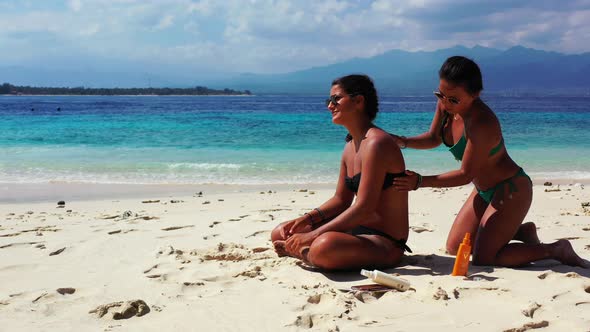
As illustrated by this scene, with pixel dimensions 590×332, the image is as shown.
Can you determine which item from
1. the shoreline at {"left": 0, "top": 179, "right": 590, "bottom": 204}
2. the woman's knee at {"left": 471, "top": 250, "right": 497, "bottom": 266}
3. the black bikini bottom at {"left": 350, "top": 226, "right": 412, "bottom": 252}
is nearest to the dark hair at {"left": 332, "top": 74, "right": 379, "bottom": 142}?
the black bikini bottom at {"left": 350, "top": 226, "right": 412, "bottom": 252}

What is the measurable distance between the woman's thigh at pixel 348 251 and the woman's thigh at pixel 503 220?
691 mm

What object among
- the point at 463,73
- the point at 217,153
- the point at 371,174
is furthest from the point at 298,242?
the point at 217,153

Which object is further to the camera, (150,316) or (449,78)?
(449,78)

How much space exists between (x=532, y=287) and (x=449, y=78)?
57.8 inches

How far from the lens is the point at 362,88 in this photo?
13.9 feet

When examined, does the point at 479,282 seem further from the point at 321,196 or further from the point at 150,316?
the point at 321,196

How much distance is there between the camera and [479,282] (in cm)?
378

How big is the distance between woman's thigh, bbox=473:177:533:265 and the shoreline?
18.5ft

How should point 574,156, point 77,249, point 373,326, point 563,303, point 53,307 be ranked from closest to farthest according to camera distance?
point 373,326 < point 563,303 < point 53,307 < point 77,249 < point 574,156

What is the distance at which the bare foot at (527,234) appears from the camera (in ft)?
14.8

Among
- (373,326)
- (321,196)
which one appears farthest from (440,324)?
(321,196)

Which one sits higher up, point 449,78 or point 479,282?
point 449,78

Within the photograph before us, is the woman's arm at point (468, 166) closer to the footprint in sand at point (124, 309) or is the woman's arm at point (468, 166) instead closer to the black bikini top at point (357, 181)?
the black bikini top at point (357, 181)

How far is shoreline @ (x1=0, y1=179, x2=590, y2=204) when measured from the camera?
30.2 ft
